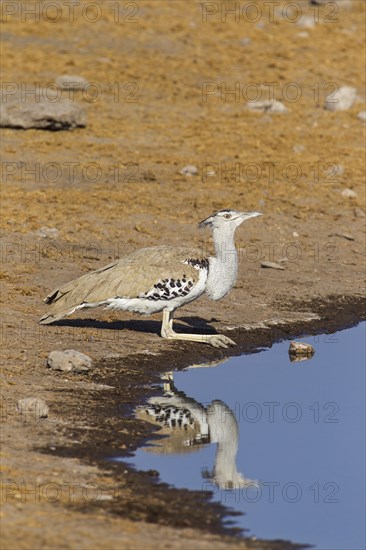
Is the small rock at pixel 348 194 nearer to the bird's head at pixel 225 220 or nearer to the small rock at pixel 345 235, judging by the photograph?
the small rock at pixel 345 235

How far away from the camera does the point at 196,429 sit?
33.0 feet

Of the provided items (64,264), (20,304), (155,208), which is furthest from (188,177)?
(20,304)

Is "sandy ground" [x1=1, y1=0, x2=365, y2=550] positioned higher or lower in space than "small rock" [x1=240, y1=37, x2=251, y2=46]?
lower

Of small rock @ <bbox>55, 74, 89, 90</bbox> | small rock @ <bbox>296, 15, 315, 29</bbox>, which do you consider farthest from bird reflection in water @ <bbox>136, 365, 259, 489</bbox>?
small rock @ <bbox>296, 15, 315, 29</bbox>

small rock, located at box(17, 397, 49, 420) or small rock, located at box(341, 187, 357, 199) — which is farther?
small rock, located at box(341, 187, 357, 199)

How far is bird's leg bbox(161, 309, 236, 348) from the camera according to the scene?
12.2 m

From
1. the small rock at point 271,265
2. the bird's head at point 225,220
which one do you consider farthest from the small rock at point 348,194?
the bird's head at point 225,220

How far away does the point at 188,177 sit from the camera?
18500 mm

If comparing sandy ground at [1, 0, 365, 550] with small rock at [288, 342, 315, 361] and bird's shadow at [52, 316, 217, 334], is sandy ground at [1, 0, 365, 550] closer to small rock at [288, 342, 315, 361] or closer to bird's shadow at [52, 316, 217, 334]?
bird's shadow at [52, 316, 217, 334]

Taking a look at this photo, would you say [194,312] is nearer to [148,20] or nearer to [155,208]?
[155,208]

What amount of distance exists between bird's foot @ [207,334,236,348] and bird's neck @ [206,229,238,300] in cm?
38

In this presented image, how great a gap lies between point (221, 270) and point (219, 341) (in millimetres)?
664

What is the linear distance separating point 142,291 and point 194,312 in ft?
5.59

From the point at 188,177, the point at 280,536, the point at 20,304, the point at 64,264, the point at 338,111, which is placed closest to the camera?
the point at 280,536
